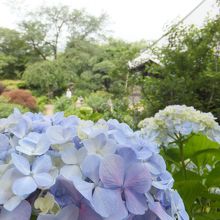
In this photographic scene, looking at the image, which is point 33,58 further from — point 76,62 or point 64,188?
point 64,188

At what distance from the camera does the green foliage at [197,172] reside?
26.0 inches

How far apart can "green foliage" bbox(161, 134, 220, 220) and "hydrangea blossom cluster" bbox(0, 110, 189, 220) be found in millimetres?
318

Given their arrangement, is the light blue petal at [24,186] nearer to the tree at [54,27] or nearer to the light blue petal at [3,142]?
the light blue petal at [3,142]

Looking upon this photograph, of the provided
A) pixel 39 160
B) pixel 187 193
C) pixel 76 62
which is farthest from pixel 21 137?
pixel 76 62

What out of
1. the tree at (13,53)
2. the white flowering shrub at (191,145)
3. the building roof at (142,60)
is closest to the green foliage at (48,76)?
the tree at (13,53)

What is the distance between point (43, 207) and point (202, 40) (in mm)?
2978

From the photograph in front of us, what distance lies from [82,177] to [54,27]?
1374 centimetres

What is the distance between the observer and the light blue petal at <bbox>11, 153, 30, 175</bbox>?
288 millimetres

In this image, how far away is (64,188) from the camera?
286 mm

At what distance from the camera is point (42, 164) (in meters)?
0.30

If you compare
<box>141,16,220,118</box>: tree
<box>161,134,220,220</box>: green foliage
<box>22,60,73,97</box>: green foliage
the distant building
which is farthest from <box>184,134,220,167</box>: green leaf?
<box>22,60,73,97</box>: green foliage

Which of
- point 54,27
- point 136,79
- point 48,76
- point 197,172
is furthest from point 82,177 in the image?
point 54,27

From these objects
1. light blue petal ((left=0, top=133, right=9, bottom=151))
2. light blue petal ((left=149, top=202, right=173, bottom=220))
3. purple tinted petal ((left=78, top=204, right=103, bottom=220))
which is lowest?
light blue petal ((left=149, top=202, right=173, bottom=220))

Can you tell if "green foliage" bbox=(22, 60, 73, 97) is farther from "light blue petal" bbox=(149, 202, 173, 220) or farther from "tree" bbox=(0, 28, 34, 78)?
"light blue petal" bbox=(149, 202, 173, 220)
